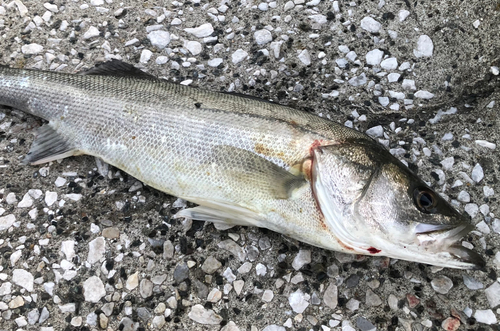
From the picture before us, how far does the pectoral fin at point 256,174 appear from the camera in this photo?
2.53 metres

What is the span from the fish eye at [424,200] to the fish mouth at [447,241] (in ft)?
0.36

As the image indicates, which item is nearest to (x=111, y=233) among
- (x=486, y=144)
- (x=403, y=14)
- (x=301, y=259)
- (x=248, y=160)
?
(x=248, y=160)

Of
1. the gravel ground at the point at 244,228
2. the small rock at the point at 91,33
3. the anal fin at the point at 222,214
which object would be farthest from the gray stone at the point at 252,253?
the small rock at the point at 91,33

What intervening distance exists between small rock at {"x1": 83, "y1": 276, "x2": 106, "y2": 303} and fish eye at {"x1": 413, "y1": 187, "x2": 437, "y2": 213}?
7.07 feet

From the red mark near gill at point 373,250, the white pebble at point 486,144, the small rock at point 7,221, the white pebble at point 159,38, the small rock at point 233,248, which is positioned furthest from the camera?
the white pebble at point 159,38

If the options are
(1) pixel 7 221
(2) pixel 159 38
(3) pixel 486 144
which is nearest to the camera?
(1) pixel 7 221

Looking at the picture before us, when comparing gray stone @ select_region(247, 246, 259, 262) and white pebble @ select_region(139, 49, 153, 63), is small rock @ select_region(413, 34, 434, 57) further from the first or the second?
white pebble @ select_region(139, 49, 153, 63)

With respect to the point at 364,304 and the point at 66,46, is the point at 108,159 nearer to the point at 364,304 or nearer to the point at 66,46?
the point at 66,46

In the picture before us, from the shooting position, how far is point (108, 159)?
288 centimetres

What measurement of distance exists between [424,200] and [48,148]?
273 centimetres

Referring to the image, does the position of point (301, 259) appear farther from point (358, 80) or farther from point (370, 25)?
point (370, 25)

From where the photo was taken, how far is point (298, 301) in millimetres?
2633

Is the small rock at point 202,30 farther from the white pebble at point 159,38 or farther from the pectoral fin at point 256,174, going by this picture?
the pectoral fin at point 256,174

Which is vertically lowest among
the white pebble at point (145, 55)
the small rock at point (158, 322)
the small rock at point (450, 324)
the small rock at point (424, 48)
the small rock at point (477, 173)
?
the small rock at point (158, 322)
